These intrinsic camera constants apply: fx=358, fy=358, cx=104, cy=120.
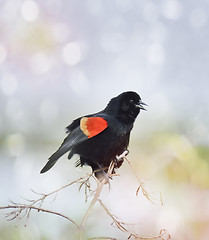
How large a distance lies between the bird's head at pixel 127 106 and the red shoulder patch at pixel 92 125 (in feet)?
0.34

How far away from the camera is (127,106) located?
1262 millimetres

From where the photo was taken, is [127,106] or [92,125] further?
[127,106]

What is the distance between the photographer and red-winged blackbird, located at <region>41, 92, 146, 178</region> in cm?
113

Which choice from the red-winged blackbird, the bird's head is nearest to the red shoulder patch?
the red-winged blackbird

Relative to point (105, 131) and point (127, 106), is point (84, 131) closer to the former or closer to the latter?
point (105, 131)

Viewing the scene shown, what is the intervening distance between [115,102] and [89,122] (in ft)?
0.65

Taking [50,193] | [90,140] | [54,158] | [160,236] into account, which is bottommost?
[160,236]

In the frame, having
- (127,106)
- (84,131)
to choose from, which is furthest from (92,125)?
(127,106)

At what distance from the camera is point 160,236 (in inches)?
23.9

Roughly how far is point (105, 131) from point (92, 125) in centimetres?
9

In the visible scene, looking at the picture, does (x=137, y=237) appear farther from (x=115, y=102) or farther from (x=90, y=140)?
(x=115, y=102)

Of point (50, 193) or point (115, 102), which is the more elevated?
point (115, 102)

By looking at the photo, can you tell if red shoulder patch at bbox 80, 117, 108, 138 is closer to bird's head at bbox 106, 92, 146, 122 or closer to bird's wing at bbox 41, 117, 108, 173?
bird's wing at bbox 41, 117, 108, 173

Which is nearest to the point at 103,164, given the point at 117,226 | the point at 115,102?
→ the point at 115,102
